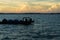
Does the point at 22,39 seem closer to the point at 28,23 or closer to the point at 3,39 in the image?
the point at 3,39

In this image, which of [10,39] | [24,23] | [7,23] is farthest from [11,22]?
[10,39]

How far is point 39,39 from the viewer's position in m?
52.6

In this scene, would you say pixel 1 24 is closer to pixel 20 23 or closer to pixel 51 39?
pixel 20 23

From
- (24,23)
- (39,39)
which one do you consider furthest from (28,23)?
(39,39)

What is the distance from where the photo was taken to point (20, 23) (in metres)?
95.6

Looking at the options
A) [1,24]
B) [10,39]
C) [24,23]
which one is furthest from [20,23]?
[10,39]

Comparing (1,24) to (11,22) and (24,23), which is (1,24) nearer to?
(11,22)

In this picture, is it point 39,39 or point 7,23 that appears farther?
point 7,23

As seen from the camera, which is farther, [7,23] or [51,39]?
[7,23]

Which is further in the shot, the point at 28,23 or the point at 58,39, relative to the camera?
the point at 28,23

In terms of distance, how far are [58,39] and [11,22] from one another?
50284mm

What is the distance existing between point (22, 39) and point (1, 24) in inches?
1900

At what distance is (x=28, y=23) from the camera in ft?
313

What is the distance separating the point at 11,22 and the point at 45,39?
4841 cm
